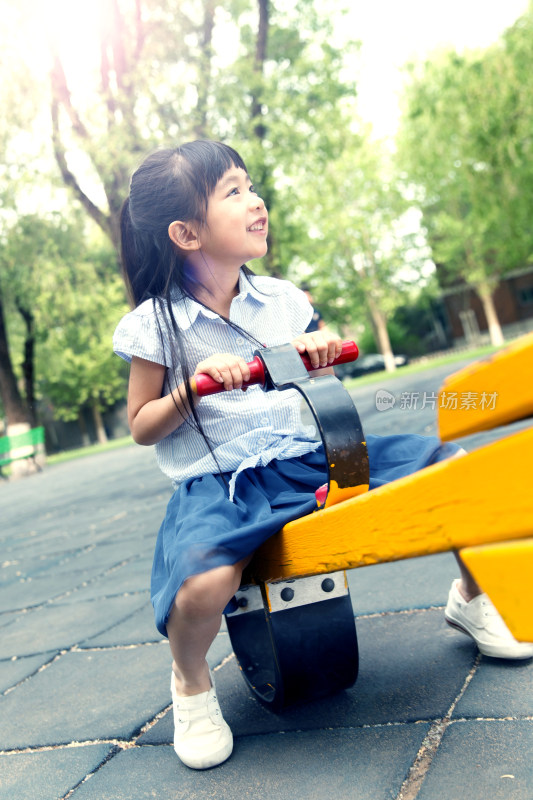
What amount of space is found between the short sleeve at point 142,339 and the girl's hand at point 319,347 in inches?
15.4

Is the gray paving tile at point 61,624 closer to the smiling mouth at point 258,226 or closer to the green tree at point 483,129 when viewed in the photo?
the smiling mouth at point 258,226

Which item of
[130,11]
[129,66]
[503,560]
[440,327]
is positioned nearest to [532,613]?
[503,560]

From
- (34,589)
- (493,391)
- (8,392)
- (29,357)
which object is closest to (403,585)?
(493,391)

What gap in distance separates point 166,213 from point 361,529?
1.12 meters

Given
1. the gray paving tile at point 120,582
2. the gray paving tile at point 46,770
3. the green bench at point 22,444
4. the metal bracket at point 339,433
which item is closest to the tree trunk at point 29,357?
the green bench at point 22,444

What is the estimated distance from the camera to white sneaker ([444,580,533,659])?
5.52 feet

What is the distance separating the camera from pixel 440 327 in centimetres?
4200

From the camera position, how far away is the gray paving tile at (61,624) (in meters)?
2.70

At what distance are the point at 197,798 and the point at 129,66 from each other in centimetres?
1277

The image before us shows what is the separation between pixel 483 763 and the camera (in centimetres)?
128

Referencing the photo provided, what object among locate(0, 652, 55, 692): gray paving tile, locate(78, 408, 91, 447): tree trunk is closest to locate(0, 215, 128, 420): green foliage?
locate(78, 408, 91, 447): tree trunk

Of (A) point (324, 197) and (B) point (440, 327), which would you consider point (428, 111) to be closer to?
(A) point (324, 197)

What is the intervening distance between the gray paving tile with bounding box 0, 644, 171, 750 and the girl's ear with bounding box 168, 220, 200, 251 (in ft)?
3.88

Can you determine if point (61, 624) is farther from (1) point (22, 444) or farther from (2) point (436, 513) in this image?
(1) point (22, 444)
